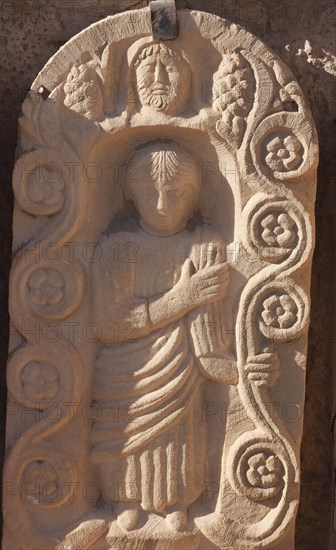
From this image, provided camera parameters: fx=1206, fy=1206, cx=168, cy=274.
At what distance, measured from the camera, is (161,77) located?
14.3 ft

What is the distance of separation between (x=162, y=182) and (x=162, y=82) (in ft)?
1.19

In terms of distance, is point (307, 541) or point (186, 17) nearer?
point (186, 17)

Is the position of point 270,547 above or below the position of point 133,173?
below

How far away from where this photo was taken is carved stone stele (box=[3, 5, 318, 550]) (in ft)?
14.2

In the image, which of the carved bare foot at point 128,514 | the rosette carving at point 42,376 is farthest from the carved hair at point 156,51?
the carved bare foot at point 128,514

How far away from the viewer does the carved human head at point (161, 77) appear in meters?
4.36

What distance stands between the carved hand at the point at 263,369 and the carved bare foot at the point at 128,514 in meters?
0.62

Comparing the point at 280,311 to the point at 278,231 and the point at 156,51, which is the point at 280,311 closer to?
the point at 278,231

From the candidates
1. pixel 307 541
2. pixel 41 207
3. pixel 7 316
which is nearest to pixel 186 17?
pixel 41 207

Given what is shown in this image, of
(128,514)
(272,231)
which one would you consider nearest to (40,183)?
(272,231)

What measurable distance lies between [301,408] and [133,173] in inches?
41.3

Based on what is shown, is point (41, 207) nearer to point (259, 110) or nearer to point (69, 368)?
point (69, 368)

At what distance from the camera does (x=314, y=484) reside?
4727mm

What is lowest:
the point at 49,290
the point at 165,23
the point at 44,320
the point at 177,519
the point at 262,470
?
the point at 177,519
